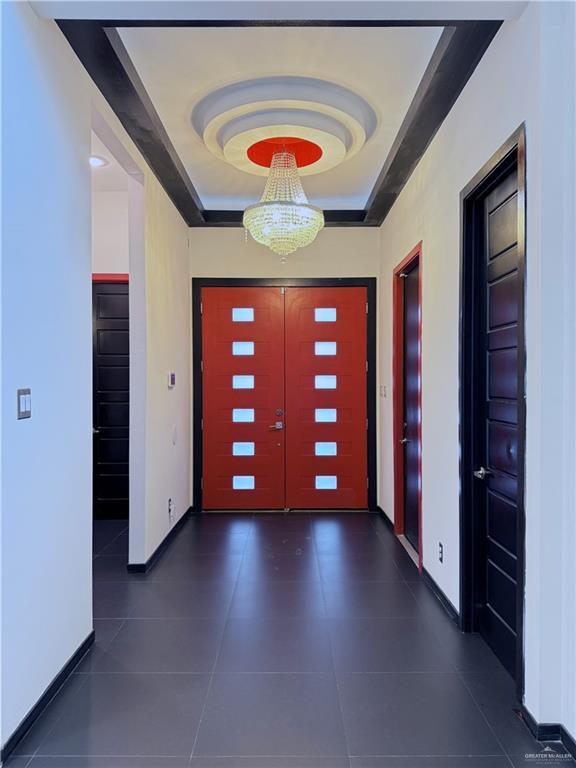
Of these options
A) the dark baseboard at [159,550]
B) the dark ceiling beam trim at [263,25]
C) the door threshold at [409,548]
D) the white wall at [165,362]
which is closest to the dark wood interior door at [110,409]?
the white wall at [165,362]

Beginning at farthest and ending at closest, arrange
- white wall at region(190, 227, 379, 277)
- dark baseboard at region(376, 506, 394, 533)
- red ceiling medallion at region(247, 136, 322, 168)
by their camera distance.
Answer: white wall at region(190, 227, 379, 277) → dark baseboard at region(376, 506, 394, 533) → red ceiling medallion at region(247, 136, 322, 168)

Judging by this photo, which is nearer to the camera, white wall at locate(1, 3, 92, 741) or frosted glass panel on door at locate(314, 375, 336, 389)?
white wall at locate(1, 3, 92, 741)

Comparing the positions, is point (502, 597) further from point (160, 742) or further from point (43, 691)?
point (43, 691)

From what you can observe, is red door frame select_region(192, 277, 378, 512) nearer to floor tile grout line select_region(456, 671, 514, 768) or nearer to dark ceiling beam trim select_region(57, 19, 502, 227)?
dark ceiling beam trim select_region(57, 19, 502, 227)

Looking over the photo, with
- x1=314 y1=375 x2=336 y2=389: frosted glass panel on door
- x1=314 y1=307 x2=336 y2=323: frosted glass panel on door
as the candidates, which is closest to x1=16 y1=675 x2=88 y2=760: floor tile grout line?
x1=314 y1=375 x2=336 y2=389: frosted glass panel on door

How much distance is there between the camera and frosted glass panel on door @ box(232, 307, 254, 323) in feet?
16.6

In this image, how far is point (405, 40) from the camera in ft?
7.85

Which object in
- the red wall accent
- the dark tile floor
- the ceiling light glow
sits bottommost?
the dark tile floor

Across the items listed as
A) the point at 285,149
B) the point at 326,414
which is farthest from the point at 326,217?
the point at 326,414

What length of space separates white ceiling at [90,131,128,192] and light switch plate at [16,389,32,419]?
8.31 feet

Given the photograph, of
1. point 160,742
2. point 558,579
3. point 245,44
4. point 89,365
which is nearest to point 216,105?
point 245,44

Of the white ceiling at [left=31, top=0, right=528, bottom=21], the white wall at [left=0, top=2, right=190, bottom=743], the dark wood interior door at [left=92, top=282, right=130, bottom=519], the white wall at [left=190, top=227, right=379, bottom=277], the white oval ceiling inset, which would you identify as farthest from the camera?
Answer: the white wall at [left=190, top=227, right=379, bottom=277]

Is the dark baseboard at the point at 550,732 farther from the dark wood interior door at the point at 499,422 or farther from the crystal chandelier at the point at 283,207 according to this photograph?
the crystal chandelier at the point at 283,207

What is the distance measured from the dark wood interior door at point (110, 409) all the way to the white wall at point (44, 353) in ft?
7.59
